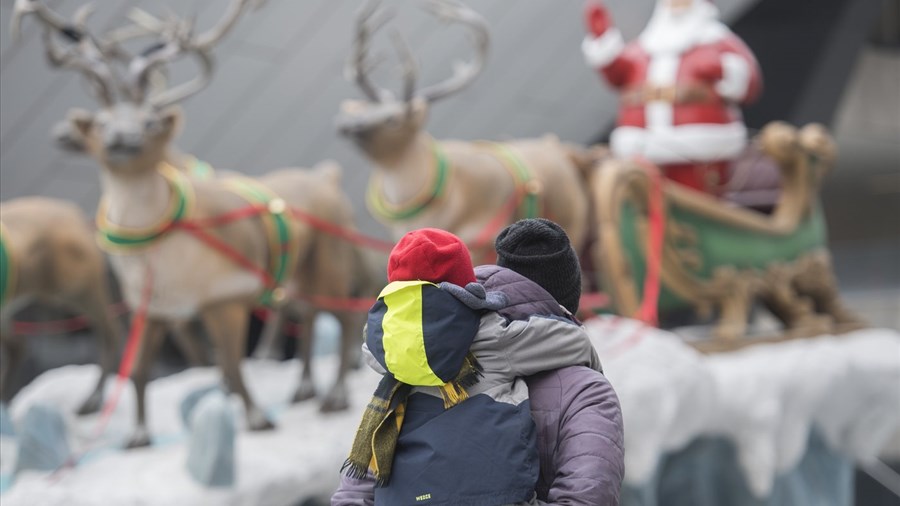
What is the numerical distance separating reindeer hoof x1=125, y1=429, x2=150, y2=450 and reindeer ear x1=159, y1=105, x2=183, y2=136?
104cm

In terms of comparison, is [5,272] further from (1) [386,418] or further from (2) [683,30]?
(2) [683,30]

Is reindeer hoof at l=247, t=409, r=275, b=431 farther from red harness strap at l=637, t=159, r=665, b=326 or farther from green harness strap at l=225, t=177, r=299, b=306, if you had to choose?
red harness strap at l=637, t=159, r=665, b=326

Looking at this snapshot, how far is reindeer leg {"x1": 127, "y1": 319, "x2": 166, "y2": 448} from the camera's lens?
3.88 meters

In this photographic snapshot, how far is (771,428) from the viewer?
14.3ft

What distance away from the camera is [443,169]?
437cm

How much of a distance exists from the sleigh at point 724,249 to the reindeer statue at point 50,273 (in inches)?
82.6

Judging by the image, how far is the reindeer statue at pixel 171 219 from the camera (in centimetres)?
374

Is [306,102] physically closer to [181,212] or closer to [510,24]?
[510,24]

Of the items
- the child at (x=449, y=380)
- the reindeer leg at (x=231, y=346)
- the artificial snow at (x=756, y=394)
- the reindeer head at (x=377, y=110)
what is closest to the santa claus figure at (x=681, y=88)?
the artificial snow at (x=756, y=394)

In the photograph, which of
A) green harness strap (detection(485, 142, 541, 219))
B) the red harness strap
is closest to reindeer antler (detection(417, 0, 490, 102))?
green harness strap (detection(485, 142, 541, 219))

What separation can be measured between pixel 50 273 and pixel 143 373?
0.57 metres

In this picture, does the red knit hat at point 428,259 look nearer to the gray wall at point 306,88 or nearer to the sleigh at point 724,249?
the gray wall at point 306,88

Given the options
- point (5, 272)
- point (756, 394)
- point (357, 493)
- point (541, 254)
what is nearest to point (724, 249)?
point (756, 394)

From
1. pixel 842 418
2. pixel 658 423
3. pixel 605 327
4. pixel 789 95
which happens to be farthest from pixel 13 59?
pixel 789 95
